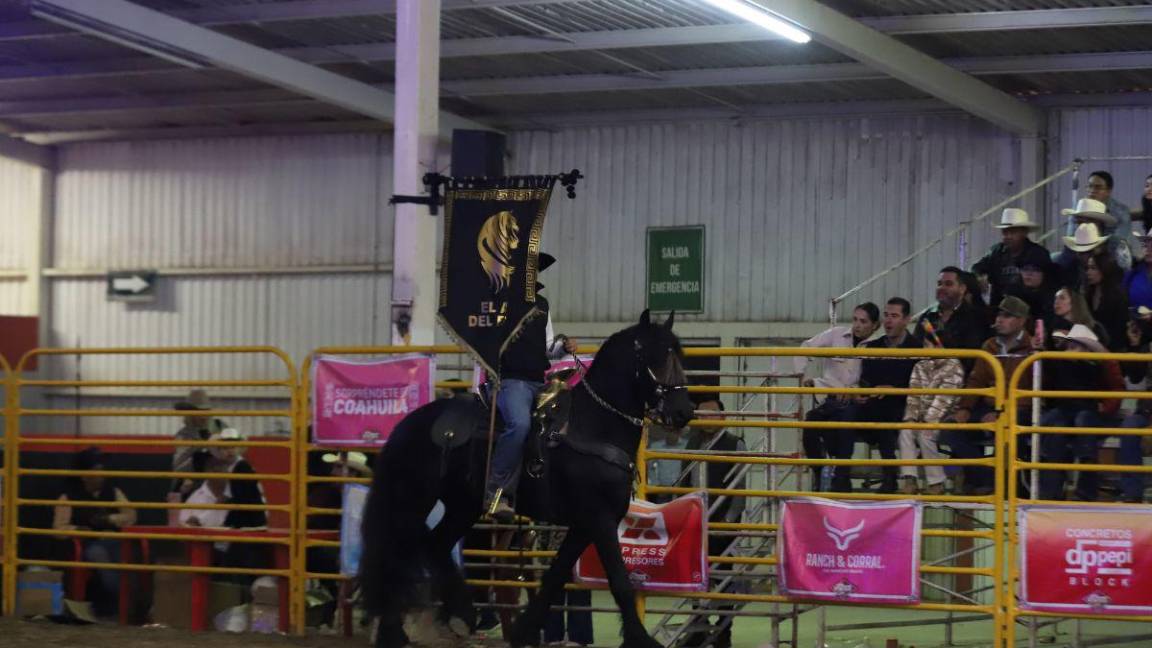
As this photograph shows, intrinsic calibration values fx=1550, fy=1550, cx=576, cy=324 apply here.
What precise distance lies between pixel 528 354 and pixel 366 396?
1.60 meters

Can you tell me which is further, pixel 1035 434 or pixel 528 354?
pixel 528 354

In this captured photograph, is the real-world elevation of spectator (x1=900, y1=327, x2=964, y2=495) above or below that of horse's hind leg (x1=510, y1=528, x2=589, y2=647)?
above

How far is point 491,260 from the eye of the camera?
9.51 meters

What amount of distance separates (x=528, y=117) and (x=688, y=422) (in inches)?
476

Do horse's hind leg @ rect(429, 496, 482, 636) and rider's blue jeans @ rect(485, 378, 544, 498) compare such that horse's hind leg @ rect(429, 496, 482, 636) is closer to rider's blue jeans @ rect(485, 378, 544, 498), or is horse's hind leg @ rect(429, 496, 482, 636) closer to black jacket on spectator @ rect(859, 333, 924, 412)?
rider's blue jeans @ rect(485, 378, 544, 498)

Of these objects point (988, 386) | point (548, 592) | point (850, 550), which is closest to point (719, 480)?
point (988, 386)

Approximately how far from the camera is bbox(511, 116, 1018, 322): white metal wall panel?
18.3m

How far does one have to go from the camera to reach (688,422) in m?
8.75

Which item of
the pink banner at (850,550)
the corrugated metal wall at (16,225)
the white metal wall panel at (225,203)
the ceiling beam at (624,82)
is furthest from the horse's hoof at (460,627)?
the corrugated metal wall at (16,225)

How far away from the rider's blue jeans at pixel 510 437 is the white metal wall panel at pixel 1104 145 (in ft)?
33.1

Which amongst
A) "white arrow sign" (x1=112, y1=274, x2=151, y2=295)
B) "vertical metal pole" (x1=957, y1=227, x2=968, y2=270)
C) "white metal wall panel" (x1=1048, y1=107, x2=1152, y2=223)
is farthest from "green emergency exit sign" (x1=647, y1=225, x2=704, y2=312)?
"white arrow sign" (x1=112, y1=274, x2=151, y2=295)

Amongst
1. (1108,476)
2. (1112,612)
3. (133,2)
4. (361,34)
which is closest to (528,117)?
(361,34)

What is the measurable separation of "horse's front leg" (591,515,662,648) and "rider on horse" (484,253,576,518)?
565mm

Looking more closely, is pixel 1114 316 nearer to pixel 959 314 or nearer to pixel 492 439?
pixel 959 314
